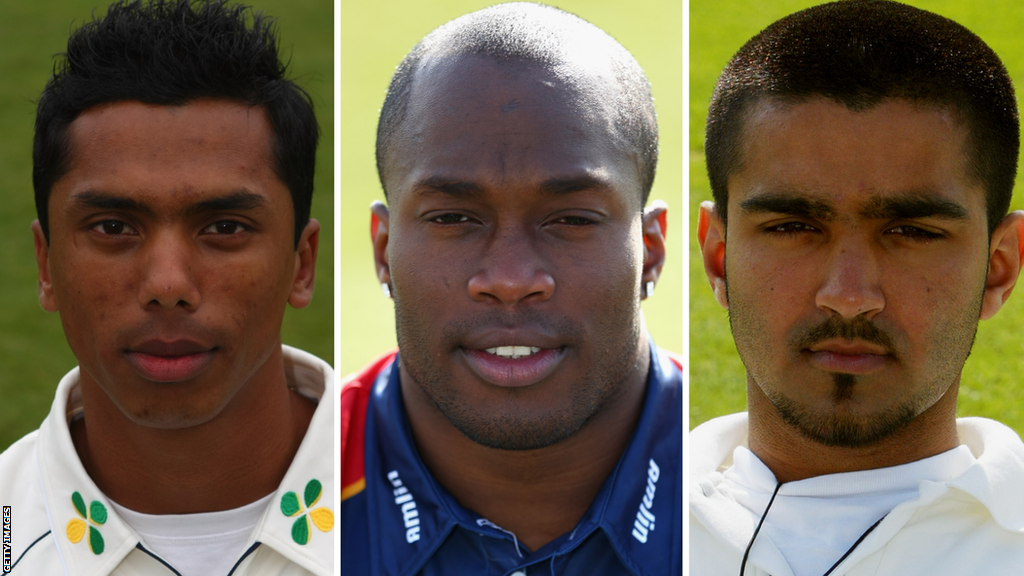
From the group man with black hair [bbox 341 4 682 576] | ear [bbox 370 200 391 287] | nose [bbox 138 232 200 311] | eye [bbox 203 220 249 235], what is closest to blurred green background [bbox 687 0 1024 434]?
man with black hair [bbox 341 4 682 576]

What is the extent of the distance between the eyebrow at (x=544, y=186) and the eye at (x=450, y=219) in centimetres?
7

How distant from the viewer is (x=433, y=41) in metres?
3.09

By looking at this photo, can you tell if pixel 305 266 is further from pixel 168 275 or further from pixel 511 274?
pixel 511 274

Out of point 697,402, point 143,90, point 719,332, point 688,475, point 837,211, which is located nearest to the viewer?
point 837,211

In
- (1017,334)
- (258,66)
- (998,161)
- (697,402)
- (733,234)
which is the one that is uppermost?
(258,66)

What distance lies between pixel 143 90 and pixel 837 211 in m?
1.87

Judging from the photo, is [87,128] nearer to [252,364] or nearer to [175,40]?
[175,40]

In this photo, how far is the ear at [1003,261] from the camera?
264 centimetres

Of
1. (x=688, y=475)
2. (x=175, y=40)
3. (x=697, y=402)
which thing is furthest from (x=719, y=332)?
(x=175, y=40)

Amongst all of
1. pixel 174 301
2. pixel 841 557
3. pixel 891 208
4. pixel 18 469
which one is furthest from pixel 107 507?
pixel 891 208

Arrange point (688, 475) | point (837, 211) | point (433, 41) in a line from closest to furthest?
point (837, 211) < point (688, 475) < point (433, 41)

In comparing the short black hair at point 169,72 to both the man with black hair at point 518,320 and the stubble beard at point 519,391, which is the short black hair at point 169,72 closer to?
the man with black hair at point 518,320

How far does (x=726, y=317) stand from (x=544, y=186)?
8.35 feet

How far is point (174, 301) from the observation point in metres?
2.61
